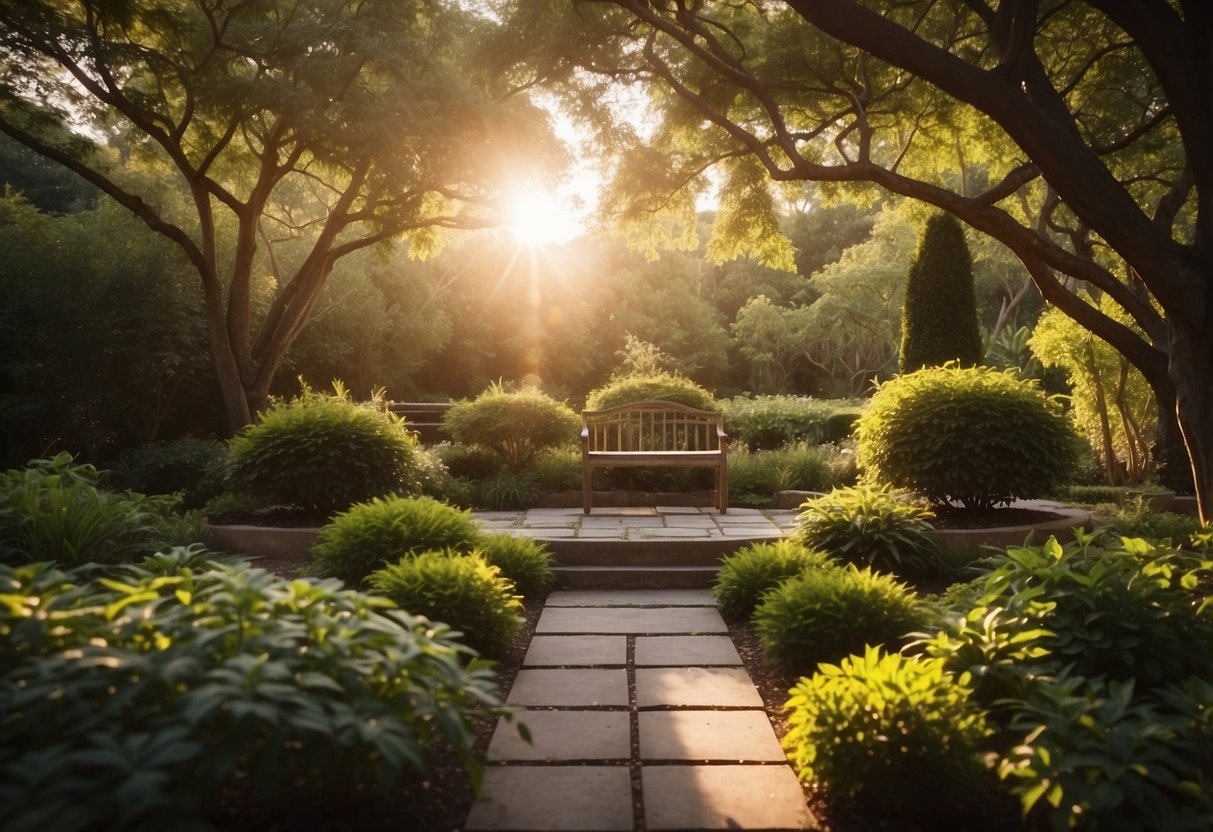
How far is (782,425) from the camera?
42.7 feet

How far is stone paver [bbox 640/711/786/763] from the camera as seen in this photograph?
3217 millimetres

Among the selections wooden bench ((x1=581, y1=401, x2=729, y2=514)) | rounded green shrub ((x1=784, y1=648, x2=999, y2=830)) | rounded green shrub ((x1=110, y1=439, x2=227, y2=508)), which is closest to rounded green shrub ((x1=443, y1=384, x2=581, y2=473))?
wooden bench ((x1=581, y1=401, x2=729, y2=514))

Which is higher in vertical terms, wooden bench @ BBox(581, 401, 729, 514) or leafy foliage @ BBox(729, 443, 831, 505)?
wooden bench @ BBox(581, 401, 729, 514)

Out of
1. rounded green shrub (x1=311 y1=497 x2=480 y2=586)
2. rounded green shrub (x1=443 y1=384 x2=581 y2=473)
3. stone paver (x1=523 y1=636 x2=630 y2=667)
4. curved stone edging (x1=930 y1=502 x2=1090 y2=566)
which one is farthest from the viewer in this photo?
rounded green shrub (x1=443 y1=384 x2=581 y2=473)

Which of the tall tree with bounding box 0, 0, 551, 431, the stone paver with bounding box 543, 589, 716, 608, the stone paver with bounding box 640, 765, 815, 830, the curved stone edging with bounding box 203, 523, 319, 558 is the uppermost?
the tall tree with bounding box 0, 0, 551, 431

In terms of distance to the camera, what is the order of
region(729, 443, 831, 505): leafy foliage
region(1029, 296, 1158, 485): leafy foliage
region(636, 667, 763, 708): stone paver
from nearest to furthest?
region(636, 667, 763, 708): stone paver < region(729, 443, 831, 505): leafy foliage < region(1029, 296, 1158, 485): leafy foliage

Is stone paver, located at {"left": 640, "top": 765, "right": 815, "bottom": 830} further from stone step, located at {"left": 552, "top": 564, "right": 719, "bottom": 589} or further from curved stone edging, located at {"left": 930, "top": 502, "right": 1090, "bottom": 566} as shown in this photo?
curved stone edging, located at {"left": 930, "top": 502, "right": 1090, "bottom": 566}

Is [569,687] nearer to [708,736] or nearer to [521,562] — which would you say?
[708,736]

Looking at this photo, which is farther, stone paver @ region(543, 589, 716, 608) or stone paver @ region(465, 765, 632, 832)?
stone paver @ region(543, 589, 716, 608)

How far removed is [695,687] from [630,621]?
1279mm

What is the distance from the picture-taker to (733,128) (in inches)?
315

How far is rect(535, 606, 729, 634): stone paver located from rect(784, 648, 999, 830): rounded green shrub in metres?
2.15

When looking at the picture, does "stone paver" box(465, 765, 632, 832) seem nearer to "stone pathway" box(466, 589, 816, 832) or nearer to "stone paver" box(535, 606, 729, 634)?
"stone pathway" box(466, 589, 816, 832)

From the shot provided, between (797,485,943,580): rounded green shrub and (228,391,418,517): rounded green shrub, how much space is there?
11.8ft
